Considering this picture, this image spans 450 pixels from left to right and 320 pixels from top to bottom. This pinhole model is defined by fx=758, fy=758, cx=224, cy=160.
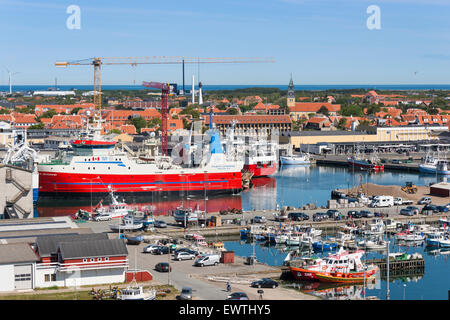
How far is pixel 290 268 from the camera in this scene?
64.4 feet

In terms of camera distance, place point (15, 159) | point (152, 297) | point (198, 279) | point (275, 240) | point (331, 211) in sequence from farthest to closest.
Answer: point (15, 159) → point (331, 211) → point (275, 240) → point (198, 279) → point (152, 297)

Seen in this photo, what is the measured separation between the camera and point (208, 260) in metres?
19.9

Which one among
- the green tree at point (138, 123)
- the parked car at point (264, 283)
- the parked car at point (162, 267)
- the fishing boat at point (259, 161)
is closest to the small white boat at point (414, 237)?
the parked car at point (264, 283)

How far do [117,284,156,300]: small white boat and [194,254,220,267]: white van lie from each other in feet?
12.4

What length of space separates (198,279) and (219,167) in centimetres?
2008

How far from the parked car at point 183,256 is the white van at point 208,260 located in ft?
1.83

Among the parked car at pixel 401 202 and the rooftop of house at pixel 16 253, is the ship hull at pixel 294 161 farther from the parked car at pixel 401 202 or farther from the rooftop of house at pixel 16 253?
the rooftop of house at pixel 16 253

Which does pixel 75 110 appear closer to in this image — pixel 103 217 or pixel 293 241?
pixel 103 217

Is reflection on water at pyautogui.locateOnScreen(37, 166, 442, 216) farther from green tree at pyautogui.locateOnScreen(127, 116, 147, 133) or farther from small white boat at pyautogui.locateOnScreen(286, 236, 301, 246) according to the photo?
green tree at pyautogui.locateOnScreen(127, 116, 147, 133)

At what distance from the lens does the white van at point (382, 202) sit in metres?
30.8

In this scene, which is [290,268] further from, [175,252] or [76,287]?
[76,287]

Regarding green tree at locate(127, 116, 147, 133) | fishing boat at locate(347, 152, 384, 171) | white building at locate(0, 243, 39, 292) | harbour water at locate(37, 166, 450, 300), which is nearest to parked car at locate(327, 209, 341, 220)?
harbour water at locate(37, 166, 450, 300)

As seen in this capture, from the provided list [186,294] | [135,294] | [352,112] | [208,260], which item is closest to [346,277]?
[208,260]
